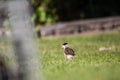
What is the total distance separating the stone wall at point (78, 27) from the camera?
22594mm

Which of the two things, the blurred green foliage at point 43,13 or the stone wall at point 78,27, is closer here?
the stone wall at point 78,27

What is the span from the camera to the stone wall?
22.6 metres

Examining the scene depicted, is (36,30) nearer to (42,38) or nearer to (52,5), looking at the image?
(42,38)

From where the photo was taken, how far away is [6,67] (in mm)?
10938

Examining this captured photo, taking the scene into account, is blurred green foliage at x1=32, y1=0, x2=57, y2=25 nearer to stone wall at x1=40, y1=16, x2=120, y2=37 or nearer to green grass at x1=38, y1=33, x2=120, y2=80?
stone wall at x1=40, y1=16, x2=120, y2=37

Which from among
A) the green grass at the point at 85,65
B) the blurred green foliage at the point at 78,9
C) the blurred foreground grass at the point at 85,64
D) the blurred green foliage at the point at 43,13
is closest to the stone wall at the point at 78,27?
the blurred green foliage at the point at 43,13

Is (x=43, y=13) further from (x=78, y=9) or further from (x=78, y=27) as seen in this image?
(x=78, y=9)

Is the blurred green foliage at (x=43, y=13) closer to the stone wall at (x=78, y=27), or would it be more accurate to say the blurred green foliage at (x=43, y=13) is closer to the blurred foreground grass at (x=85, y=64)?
the stone wall at (x=78, y=27)

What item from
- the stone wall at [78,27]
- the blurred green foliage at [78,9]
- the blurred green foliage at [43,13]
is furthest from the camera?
the blurred green foliage at [78,9]

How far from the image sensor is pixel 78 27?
2266 centimetres

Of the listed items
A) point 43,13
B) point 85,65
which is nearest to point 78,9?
point 43,13

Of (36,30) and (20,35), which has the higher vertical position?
(20,35)

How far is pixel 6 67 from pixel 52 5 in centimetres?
1354

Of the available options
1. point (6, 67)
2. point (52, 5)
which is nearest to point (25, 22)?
point (6, 67)
